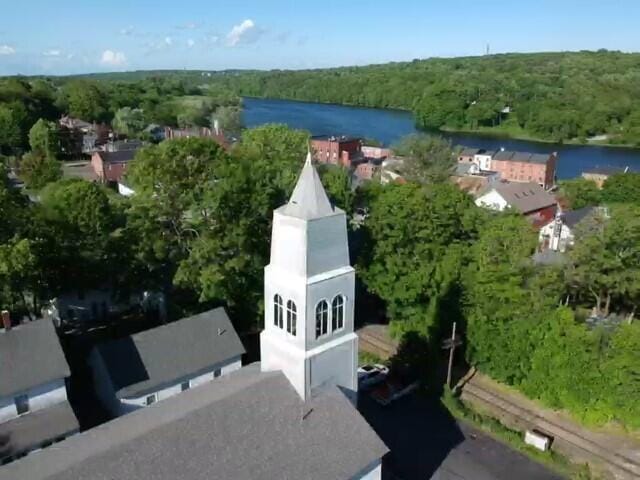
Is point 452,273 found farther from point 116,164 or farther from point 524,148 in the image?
point 524,148

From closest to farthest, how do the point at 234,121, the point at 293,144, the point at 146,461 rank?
1. the point at 146,461
2. the point at 293,144
3. the point at 234,121

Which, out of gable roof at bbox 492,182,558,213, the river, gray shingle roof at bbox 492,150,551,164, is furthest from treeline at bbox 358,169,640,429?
the river

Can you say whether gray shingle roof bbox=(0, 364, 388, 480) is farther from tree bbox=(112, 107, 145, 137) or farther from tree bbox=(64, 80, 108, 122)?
tree bbox=(64, 80, 108, 122)

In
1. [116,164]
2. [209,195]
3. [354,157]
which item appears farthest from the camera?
[354,157]

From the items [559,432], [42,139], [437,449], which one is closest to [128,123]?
[42,139]

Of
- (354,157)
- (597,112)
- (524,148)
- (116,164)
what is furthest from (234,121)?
(597,112)

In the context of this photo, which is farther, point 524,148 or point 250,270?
point 524,148

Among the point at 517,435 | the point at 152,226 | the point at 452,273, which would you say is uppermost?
the point at 152,226
